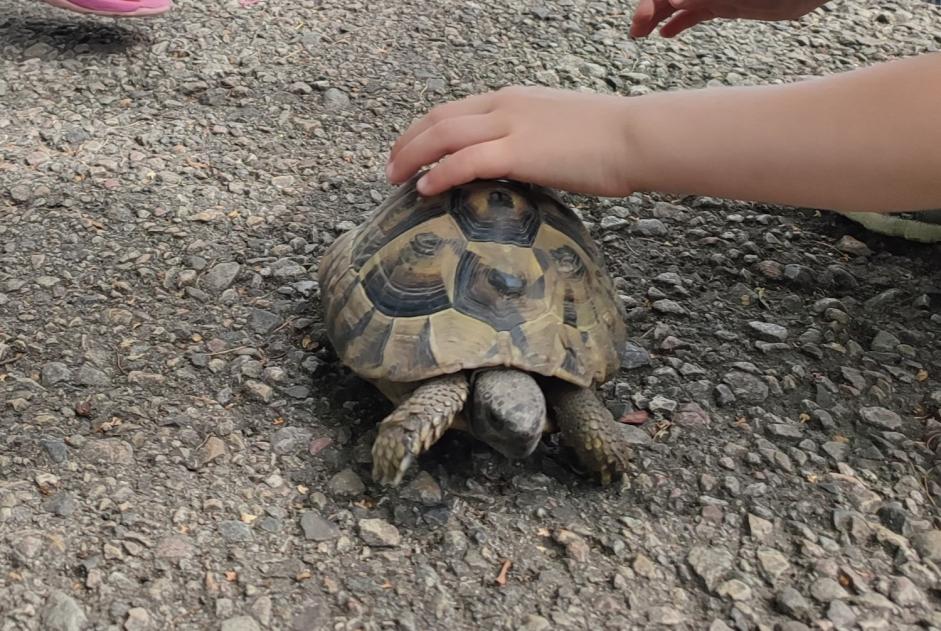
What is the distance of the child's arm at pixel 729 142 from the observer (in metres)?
1.25

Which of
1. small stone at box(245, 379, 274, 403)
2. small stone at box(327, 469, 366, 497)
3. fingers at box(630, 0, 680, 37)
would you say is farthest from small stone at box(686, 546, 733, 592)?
fingers at box(630, 0, 680, 37)

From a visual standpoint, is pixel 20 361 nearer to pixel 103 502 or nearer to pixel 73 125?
pixel 103 502

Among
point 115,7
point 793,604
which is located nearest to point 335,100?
point 115,7

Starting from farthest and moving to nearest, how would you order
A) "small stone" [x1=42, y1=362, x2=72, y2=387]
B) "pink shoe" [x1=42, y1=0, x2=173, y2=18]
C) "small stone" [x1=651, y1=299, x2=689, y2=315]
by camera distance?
1. "pink shoe" [x1=42, y1=0, x2=173, y2=18]
2. "small stone" [x1=651, y1=299, x2=689, y2=315]
3. "small stone" [x1=42, y1=362, x2=72, y2=387]

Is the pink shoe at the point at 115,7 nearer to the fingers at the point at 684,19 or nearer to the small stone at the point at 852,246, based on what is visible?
the fingers at the point at 684,19

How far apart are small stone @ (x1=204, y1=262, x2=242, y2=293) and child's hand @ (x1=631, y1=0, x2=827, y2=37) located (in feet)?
3.09

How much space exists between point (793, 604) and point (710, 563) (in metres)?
0.11

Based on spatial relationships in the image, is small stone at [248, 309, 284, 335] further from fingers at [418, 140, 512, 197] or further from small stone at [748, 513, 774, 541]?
small stone at [748, 513, 774, 541]

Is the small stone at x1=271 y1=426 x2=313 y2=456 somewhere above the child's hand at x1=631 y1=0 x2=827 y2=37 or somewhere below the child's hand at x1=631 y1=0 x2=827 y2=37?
below

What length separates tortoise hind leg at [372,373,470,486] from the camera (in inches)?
48.7

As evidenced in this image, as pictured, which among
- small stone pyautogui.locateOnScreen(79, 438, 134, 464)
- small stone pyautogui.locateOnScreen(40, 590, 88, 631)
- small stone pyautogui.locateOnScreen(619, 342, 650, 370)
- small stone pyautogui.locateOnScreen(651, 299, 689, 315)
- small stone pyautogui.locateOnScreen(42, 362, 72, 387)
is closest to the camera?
small stone pyautogui.locateOnScreen(40, 590, 88, 631)

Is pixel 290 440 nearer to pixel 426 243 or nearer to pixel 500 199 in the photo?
pixel 426 243

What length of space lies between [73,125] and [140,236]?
48cm

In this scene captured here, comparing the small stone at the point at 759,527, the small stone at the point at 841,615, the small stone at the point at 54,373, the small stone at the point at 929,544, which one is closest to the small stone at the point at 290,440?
the small stone at the point at 54,373
